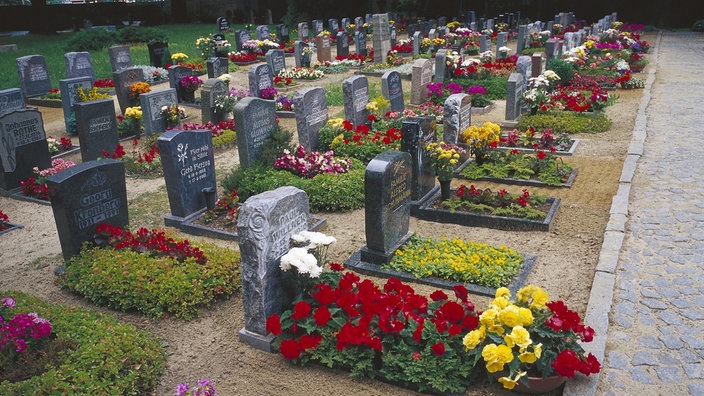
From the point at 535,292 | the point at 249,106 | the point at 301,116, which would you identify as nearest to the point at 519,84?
the point at 301,116

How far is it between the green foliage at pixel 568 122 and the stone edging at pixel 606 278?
1960 millimetres

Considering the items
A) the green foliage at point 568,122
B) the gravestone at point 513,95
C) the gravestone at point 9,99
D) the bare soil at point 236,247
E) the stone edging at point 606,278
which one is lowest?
the bare soil at point 236,247

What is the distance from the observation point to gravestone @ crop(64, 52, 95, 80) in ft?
63.0

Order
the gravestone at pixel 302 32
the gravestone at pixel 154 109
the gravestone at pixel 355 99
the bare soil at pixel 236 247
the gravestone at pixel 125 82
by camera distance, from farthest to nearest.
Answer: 1. the gravestone at pixel 302 32
2. the gravestone at pixel 125 82
3. the gravestone at pixel 154 109
4. the gravestone at pixel 355 99
5. the bare soil at pixel 236 247

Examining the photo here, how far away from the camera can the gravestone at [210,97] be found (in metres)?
13.8

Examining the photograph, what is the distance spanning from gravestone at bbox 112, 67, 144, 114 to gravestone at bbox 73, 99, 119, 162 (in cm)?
348

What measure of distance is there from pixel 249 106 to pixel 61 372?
20.3 feet

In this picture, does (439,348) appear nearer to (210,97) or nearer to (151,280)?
(151,280)

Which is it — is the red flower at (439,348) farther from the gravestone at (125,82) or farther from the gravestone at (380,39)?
the gravestone at (380,39)

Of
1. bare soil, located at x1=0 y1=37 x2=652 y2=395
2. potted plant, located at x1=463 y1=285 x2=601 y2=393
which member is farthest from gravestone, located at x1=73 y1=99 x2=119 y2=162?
potted plant, located at x1=463 y1=285 x2=601 y2=393

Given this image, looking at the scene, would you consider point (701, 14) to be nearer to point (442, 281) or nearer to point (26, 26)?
point (442, 281)

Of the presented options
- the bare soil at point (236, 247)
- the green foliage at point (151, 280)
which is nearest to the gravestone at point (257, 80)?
the bare soil at point (236, 247)

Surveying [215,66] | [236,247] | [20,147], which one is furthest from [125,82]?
[236,247]

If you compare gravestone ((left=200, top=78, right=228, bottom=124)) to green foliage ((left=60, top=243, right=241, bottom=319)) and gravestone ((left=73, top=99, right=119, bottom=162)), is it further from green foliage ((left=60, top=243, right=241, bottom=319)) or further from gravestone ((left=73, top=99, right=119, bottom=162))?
green foliage ((left=60, top=243, right=241, bottom=319))
